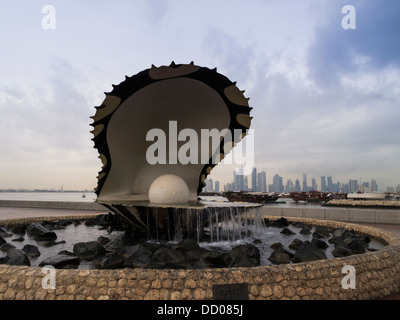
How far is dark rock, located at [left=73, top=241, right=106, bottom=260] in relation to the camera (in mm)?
6355

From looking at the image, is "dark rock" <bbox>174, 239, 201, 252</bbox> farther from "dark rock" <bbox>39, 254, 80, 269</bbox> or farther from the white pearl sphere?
the white pearl sphere

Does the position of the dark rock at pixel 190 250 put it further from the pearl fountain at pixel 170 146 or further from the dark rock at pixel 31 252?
the dark rock at pixel 31 252

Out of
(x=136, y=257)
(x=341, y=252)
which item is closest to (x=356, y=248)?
(x=341, y=252)

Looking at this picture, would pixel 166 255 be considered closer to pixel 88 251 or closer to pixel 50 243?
pixel 88 251

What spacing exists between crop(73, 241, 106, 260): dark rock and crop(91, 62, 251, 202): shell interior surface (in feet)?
10.2

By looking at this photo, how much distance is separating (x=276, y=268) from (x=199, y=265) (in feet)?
5.42

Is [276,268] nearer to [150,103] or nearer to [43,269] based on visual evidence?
[43,269]

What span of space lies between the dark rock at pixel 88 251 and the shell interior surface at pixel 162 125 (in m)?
3.10

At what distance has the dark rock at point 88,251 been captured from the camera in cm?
636

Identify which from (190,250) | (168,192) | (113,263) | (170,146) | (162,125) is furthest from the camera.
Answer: (170,146)

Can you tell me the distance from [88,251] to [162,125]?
543cm

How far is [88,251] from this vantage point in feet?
21.3
